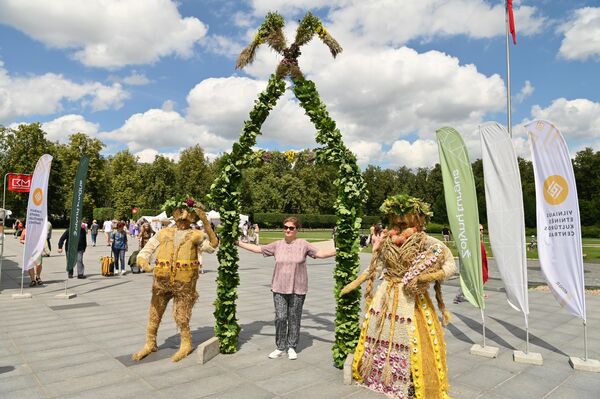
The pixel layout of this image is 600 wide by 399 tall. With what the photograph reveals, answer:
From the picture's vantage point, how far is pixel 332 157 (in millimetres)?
5512

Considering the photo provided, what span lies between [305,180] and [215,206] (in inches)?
2608

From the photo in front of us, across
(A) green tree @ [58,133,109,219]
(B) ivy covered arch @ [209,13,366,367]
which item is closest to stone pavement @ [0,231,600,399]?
(B) ivy covered arch @ [209,13,366,367]

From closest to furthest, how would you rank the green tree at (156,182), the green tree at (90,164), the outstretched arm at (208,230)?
the outstretched arm at (208,230) < the green tree at (90,164) < the green tree at (156,182)

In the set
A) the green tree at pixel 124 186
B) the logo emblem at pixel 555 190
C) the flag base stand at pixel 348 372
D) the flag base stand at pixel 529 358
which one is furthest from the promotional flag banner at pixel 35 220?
the green tree at pixel 124 186

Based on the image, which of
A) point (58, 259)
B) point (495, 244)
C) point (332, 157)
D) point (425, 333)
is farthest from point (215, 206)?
point (58, 259)

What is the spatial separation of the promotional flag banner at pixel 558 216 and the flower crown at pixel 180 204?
4941mm

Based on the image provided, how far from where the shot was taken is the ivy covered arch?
17.6 ft

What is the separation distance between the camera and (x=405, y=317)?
432cm

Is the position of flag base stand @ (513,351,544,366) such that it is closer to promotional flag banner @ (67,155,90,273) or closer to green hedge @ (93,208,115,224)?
promotional flag banner @ (67,155,90,273)

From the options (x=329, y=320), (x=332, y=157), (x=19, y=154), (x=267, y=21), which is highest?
(x=19, y=154)

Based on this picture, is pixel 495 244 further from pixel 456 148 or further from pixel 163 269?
pixel 163 269

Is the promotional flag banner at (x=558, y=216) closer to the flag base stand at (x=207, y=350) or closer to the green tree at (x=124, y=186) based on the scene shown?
the flag base stand at (x=207, y=350)

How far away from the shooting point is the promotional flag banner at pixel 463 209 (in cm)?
605

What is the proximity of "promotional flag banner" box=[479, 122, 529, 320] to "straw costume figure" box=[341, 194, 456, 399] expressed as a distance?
185 cm
